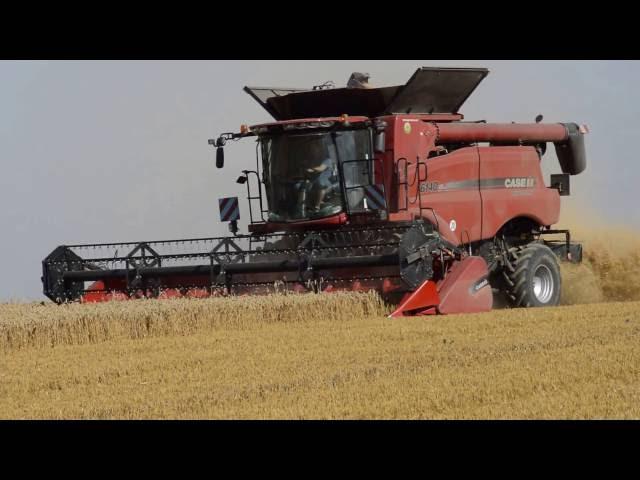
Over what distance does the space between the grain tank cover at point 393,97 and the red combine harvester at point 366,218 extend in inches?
0.6

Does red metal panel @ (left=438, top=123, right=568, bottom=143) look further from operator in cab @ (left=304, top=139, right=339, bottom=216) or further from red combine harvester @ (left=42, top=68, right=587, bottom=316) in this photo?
operator in cab @ (left=304, top=139, right=339, bottom=216)

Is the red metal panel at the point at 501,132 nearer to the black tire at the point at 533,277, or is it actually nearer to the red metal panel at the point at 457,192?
the red metal panel at the point at 457,192

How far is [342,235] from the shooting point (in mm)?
13016

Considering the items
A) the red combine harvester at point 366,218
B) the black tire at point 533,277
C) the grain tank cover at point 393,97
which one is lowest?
the black tire at point 533,277

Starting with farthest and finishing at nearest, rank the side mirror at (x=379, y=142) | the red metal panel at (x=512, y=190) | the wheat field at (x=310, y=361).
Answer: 1. the red metal panel at (x=512, y=190)
2. the side mirror at (x=379, y=142)
3. the wheat field at (x=310, y=361)

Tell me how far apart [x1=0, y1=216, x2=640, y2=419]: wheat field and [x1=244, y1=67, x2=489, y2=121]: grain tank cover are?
8.24 feet

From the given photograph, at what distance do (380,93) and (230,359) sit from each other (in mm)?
4939

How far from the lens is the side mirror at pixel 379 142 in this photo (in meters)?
12.9

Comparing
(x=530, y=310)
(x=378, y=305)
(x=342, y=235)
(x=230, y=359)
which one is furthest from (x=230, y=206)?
(x=230, y=359)

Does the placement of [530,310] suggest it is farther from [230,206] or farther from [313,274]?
[230,206]

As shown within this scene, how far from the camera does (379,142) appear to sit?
507 inches

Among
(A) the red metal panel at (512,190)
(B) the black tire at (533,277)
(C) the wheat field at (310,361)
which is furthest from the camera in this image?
(A) the red metal panel at (512,190)

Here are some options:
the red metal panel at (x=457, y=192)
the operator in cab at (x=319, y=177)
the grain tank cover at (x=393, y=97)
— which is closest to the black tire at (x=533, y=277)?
the red metal panel at (x=457, y=192)

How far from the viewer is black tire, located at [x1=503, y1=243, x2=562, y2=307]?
13828 mm
